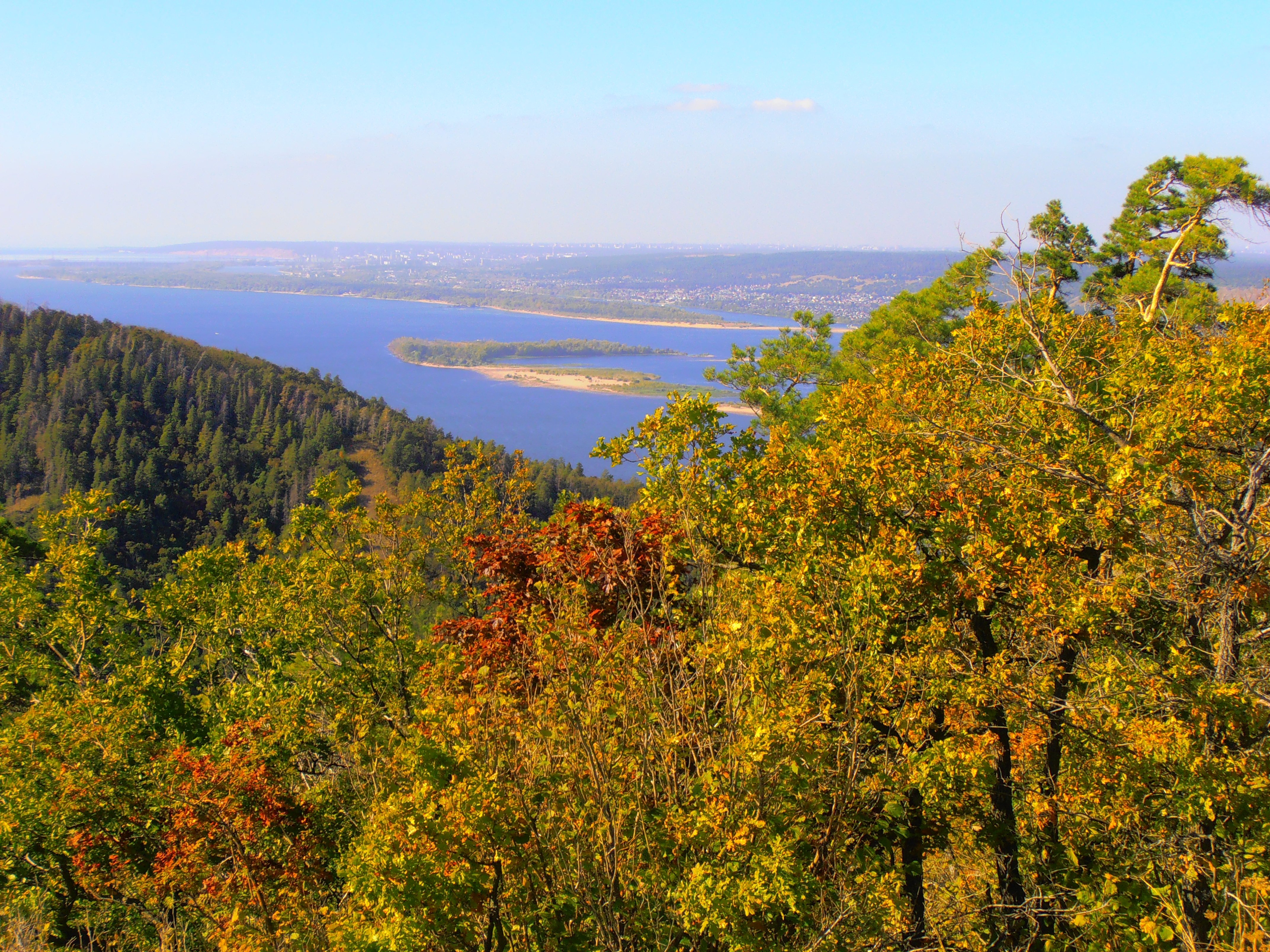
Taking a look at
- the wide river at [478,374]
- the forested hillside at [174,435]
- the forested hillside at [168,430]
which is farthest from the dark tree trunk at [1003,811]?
the wide river at [478,374]

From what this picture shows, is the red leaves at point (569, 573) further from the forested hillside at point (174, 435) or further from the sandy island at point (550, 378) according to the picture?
the sandy island at point (550, 378)

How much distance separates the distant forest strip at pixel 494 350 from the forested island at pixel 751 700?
13598 cm

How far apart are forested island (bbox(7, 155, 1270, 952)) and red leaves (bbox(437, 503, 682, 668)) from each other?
0.06 meters

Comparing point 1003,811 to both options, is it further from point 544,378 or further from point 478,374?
point 478,374

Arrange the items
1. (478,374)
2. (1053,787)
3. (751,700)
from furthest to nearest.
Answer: (478,374)
(1053,787)
(751,700)

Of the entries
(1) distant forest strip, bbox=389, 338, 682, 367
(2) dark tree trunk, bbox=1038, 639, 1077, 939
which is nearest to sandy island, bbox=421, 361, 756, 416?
(1) distant forest strip, bbox=389, 338, 682, 367

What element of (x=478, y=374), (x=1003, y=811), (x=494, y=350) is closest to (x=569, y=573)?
(x=1003, y=811)

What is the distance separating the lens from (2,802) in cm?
548

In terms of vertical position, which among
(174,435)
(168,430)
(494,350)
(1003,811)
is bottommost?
(174,435)

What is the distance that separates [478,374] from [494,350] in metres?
21.5

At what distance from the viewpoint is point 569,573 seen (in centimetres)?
537

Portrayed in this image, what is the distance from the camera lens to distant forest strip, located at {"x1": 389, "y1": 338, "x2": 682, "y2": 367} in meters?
146

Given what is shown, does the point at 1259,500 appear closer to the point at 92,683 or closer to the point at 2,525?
the point at 92,683

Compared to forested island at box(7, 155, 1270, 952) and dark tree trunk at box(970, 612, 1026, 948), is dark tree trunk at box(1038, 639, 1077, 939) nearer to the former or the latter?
forested island at box(7, 155, 1270, 952)
